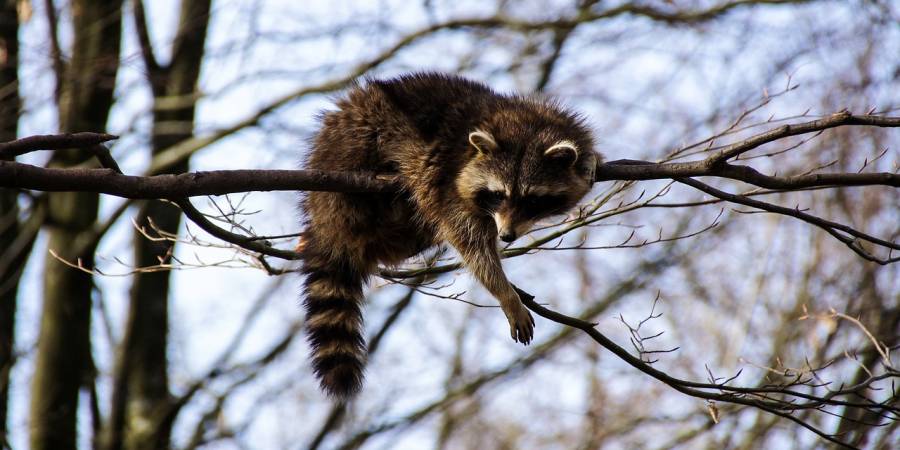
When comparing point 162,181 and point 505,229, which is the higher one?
point 162,181

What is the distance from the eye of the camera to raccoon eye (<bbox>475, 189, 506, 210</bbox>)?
4195 millimetres

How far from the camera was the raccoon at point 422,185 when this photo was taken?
163 inches

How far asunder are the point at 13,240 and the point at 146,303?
1.21 metres

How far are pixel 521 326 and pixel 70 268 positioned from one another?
16.4 ft

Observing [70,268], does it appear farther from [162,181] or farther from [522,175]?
[162,181]

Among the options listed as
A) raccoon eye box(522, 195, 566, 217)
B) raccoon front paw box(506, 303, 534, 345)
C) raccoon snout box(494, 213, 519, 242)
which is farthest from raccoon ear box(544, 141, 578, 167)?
raccoon front paw box(506, 303, 534, 345)

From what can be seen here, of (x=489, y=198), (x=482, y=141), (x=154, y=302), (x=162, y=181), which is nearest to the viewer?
(x=162, y=181)

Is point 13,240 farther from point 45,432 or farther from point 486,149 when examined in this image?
point 486,149

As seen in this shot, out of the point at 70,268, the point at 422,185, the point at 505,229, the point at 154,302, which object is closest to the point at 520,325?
the point at 505,229

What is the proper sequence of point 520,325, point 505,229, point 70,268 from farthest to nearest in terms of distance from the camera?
1. point 70,268
2. point 505,229
3. point 520,325

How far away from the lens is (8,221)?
7.68m

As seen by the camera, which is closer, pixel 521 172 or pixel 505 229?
pixel 505 229

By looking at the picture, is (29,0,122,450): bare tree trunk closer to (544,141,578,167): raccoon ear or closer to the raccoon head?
the raccoon head

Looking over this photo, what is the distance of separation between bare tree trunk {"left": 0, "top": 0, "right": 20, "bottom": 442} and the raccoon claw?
508 cm
